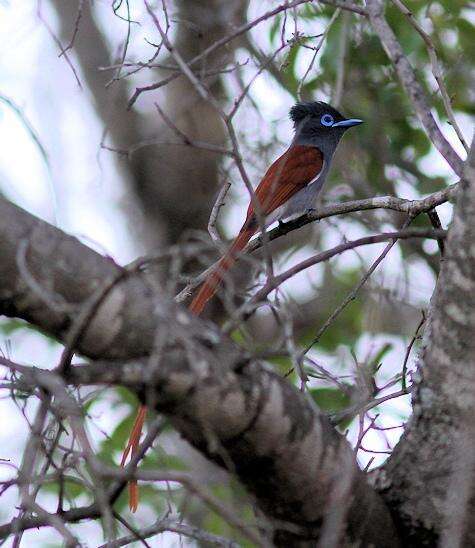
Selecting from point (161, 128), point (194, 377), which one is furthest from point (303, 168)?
point (194, 377)

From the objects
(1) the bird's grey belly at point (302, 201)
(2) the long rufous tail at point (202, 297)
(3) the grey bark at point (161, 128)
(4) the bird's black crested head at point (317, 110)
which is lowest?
(2) the long rufous tail at point (202, 297)

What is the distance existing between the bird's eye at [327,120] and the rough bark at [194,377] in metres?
4.62

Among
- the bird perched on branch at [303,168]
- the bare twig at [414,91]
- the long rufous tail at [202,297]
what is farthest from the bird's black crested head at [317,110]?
the bare twig at [414,91]

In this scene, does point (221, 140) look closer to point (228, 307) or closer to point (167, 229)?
point (167, 229)

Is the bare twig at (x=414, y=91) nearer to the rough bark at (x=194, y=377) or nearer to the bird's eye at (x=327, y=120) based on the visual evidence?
the rough bark at (x=194, y=377)

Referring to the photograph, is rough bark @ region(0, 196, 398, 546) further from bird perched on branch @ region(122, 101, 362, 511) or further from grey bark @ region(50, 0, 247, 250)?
grey bark @ region(50, 0, 247, 250)

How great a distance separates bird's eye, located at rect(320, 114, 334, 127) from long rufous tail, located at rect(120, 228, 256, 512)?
1.80 m

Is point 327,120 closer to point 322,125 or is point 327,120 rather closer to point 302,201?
point 322,125

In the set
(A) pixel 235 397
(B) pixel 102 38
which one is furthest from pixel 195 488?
(B) pixel 102 38

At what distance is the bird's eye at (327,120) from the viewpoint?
7080 mm

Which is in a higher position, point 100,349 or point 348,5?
point 348,5

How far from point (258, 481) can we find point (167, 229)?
7.25m

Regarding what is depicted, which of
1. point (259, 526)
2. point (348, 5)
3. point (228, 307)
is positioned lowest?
point (259, 526)

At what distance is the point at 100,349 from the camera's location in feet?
7.95
